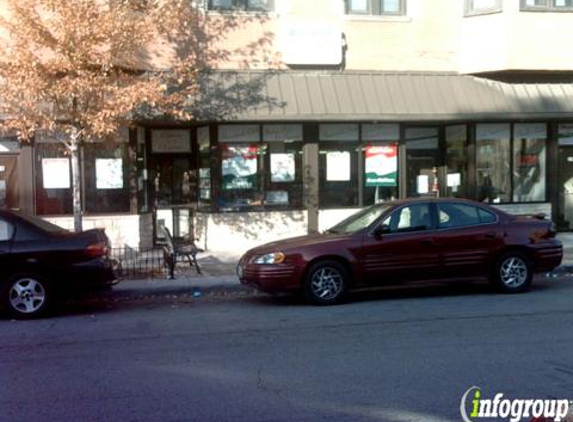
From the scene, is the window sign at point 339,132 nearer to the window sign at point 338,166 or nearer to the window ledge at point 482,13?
the window sign at point 338,166

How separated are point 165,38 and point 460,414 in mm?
11901

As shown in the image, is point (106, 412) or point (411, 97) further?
point (411, 97)

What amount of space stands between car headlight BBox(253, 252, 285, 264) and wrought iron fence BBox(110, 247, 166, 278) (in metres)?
2.89

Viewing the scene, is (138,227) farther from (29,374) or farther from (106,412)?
(106,412)

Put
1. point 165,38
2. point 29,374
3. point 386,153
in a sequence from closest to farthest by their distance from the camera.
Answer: point 29,374, point 165,38, point 386,153

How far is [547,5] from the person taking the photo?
631 inches

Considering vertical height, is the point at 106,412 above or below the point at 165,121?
below

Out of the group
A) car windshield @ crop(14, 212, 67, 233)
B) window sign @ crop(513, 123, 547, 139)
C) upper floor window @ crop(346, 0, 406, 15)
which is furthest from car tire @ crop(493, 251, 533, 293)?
upper floor window @ crop(346, 0, 406, 15)


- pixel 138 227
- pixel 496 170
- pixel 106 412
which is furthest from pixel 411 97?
pixel 106 412

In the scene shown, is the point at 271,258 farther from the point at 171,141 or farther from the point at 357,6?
the point at 357,6

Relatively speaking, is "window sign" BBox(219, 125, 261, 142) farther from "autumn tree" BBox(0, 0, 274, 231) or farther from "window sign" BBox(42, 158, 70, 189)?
"window sign" BBox(42, 158, 70, 189)

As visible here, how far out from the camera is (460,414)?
495cm

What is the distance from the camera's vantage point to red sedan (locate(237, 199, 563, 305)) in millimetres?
9516

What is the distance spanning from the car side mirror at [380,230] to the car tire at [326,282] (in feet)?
2.18
